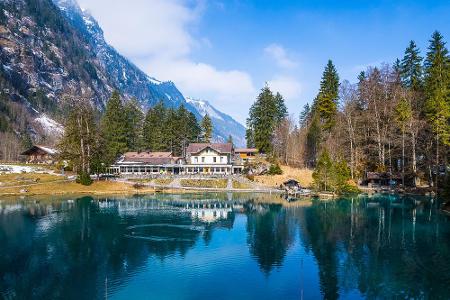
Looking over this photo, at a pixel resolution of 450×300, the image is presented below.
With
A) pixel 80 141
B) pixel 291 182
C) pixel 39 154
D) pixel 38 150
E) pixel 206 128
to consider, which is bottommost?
pixel 291 182

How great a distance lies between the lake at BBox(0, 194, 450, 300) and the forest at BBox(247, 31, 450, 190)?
1342cm

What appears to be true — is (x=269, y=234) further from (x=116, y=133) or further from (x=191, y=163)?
(x=116, y=133)

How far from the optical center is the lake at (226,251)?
2755 cm

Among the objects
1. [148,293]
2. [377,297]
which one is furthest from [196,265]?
[377,297]

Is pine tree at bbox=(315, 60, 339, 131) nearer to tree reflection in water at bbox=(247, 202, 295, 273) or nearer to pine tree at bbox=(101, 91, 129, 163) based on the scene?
tree reflection in water at bbox=(247, 202, 295, 273)

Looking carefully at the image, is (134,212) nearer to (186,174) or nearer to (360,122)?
(186,174)

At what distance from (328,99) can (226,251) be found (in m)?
66.8

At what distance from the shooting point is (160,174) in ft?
311

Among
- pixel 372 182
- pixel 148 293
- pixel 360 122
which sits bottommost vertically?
pixel 148 293

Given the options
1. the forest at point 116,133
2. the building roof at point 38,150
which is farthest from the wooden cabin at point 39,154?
the forest at point 116,133

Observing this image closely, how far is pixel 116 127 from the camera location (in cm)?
10762

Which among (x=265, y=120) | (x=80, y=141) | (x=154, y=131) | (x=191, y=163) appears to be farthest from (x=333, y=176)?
(x=154, y=131)

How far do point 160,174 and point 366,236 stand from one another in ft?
→ 200

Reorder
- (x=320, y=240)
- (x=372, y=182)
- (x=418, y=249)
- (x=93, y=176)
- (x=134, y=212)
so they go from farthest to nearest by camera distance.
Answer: (x=93, y=176)
(x=372, y=182)
(x=134, y=212)
(x=320, y=240)
(x=418, y=249)
